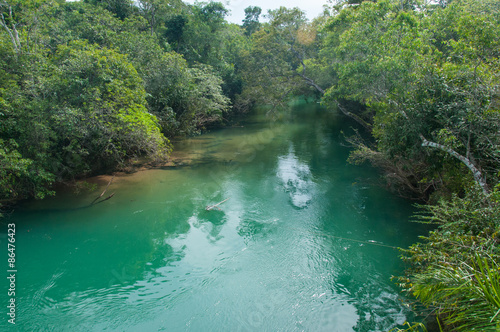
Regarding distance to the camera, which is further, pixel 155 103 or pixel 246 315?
pixel 155 103

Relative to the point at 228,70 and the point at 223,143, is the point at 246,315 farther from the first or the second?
the point at 228,70

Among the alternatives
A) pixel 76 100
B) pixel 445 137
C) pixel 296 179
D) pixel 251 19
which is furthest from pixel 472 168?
pixel 251 19

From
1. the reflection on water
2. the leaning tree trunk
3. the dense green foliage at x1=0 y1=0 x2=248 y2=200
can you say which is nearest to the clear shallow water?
the reflection on water

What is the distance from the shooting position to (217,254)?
27.9ft

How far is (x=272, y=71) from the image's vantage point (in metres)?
23.9

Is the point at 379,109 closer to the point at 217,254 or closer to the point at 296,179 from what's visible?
the point at 296,179

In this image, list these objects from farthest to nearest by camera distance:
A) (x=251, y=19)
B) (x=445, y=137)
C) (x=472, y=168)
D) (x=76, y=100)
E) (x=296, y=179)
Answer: (x=251, y=19), (x=296, y=179), (x=76, y=100), (x=445, y=137), (x=472, y=168)

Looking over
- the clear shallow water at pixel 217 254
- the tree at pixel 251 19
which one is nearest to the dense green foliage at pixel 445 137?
the clear shallow water at pixel 217 254

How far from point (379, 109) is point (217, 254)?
834 centimetres

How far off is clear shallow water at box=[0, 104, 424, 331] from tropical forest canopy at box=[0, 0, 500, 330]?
1.19 meters

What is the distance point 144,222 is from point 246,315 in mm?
5385

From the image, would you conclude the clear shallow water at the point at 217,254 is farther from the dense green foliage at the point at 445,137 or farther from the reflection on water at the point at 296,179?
the dense green foliage at the point at 445,137

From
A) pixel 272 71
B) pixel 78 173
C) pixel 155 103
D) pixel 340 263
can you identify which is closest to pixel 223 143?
pixel 155 103

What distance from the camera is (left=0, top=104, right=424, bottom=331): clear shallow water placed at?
637cm
